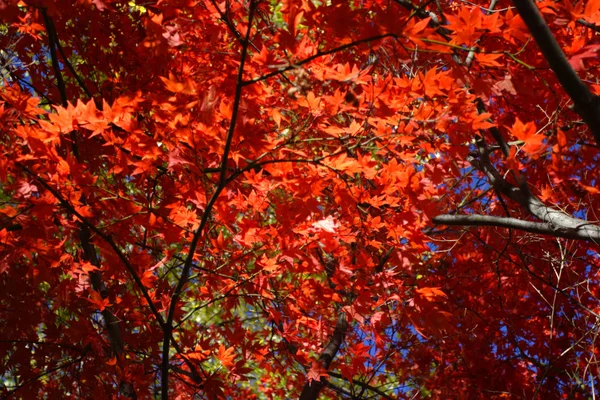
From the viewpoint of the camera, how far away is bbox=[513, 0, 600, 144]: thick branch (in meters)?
1.85

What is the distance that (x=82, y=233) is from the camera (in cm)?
377

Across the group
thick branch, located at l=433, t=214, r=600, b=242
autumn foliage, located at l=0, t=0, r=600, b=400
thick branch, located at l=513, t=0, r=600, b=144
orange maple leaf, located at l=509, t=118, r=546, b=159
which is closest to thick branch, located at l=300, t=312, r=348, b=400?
autumn foliage, located at l=0, t=0, r=600, b=400

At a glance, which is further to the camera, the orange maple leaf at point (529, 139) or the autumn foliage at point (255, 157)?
the orange maple leaf at point (529, 139)

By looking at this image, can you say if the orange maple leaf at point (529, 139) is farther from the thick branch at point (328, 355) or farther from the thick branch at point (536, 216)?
the thick branch at point (328, 355)

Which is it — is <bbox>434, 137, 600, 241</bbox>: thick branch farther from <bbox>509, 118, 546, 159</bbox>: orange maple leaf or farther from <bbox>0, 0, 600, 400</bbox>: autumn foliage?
<bbox>509, 118, 546, 159</bbox>: orange maple leaf

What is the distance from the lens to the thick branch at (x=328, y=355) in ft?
15.2

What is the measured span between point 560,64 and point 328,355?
10.9 ft

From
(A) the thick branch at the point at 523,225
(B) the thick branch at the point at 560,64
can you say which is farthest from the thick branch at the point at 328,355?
(B) the thick branch at the point at 560,64

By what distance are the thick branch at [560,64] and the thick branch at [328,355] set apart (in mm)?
3062

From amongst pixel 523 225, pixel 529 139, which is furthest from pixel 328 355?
pixel 529 139

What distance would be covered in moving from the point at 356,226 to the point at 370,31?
1.50 meters

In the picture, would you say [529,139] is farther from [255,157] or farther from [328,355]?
[328,355]

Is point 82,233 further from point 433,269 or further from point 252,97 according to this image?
point 433,269

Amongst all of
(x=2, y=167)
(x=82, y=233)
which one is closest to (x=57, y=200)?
(x=2, y=167)
